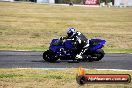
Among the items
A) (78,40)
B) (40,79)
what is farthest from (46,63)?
(40,79)

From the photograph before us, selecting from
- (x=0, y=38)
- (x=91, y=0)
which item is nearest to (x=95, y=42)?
(x=0, y=38)

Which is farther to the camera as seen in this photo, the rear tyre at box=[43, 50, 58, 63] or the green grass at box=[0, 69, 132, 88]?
the rear tyre at box=[43, 50, 58, 63]

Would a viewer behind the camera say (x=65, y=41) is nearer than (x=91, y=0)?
Yes

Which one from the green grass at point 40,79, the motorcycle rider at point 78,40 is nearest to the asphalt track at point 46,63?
the motorcycle rider at point 78,40

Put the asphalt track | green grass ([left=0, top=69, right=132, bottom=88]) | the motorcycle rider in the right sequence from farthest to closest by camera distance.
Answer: the motorcycle rider
the asphalt track
green grass ([left=0, top=69, right=132, bottom=88])

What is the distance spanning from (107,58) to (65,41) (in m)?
2.98

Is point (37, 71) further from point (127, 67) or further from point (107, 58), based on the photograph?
point (107, 58)

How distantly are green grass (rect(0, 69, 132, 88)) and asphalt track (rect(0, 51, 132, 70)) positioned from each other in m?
1.54

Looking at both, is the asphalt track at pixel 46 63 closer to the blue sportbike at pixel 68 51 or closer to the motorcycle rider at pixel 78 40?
the blue sportbike at pixel 68 51

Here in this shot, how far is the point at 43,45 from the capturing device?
30.0 m

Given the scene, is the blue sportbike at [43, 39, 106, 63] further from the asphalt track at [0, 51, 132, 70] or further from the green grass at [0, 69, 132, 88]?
the green grass at [0, 69, 132, 88]

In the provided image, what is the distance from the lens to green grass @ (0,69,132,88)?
1350cm

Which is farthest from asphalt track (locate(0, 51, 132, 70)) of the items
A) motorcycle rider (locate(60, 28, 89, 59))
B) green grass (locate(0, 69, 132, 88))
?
green grass (locate(0, 69, 132, 88))

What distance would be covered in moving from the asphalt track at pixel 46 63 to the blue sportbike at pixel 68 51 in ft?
0.98
